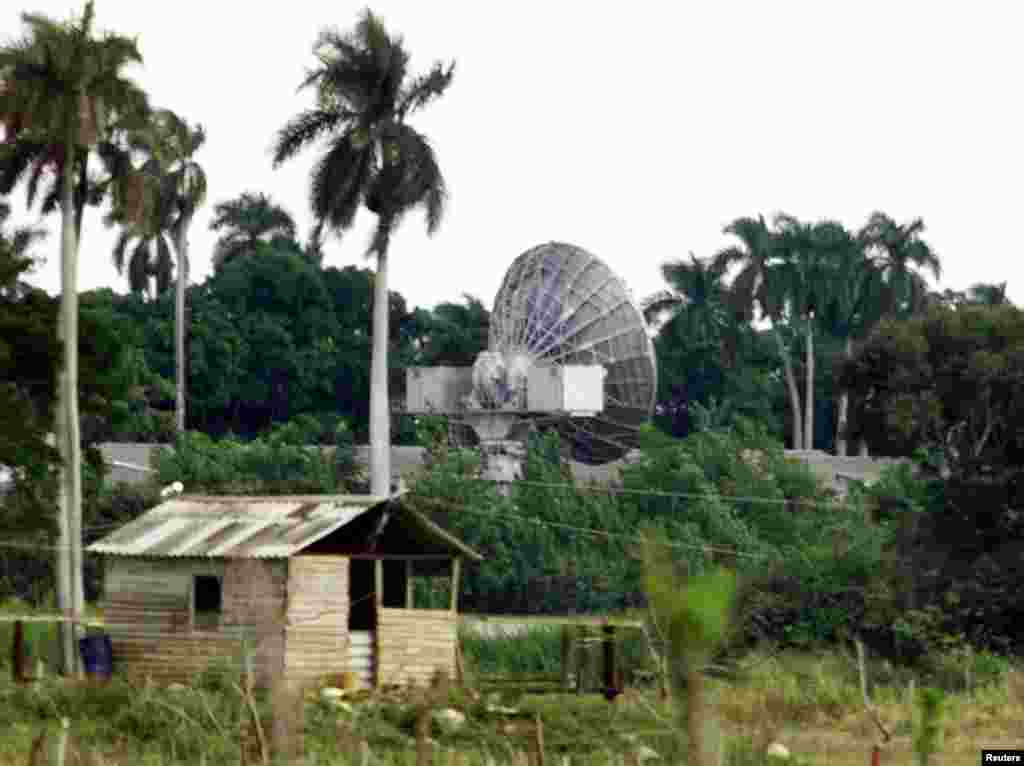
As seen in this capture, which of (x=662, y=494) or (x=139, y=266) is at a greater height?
(x=139, y=266)

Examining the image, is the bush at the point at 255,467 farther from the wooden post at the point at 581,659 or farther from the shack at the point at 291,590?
the wooden post at the point at 581,659

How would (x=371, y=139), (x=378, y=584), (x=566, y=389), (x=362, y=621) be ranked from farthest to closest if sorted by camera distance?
(x=566, y=389), (x=371, y=139), (x=362, y=621), (x=378, y=584)

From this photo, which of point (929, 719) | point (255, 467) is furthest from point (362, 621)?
point (255, 467)

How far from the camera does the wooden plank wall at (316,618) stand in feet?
88.0

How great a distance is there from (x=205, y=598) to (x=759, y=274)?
6083cm

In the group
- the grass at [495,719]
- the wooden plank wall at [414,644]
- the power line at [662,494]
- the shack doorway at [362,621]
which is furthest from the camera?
the power line at [662,494]

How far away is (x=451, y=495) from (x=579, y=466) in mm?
10024

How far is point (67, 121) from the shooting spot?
35094 millimetres

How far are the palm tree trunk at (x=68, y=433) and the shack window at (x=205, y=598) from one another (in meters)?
7.13

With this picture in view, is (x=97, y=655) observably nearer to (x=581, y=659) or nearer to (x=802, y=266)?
(x=581, y=659)

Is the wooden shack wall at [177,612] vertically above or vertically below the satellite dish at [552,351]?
below

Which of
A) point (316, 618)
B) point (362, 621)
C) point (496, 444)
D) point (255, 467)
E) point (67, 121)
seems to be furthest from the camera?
point (496, 444)

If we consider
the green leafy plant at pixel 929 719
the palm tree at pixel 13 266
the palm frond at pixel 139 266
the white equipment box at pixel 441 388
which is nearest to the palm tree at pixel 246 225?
the palm frond at pixel 139 266

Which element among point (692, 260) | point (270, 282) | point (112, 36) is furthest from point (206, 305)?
point (112, 36)
